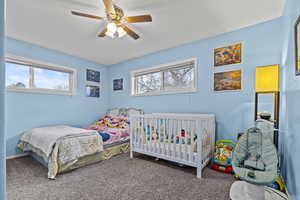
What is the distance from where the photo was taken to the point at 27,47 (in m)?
2.76

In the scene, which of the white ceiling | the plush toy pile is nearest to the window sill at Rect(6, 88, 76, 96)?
the white ceiling

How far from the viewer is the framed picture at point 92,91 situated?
149 inches

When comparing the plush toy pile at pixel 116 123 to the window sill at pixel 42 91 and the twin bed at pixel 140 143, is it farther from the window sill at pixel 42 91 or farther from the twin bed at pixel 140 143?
the window sill at pixel 42 91

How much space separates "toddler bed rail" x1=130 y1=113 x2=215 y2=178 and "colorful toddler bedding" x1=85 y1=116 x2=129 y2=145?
44 centimetres

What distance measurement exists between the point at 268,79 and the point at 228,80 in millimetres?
629

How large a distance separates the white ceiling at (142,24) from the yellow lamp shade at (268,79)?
0.84 metres

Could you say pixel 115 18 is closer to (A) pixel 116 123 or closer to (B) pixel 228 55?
(B) pixel 228 55

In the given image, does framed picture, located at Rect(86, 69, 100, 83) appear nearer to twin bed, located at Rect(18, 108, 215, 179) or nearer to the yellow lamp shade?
twin bed, located at Rect(18, 108, 215, 179)

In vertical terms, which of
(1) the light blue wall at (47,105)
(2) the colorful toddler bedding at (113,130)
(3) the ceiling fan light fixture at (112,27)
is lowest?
(2) the colorful toddler bedding at (113,130)

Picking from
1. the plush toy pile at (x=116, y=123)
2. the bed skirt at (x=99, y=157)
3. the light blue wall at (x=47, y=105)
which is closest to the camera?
the bed skirt at (x=99, y=157)

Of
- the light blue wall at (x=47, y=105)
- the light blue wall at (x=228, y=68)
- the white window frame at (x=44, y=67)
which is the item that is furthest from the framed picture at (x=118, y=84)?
the light blue wall at (x=228, y=68)

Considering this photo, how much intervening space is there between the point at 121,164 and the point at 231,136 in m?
1.93

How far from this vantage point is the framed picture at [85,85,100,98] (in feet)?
12.4

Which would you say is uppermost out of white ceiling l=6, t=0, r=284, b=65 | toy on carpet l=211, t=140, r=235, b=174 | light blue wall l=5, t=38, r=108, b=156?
white ceiling l=6, t=0, r=284, b=65
